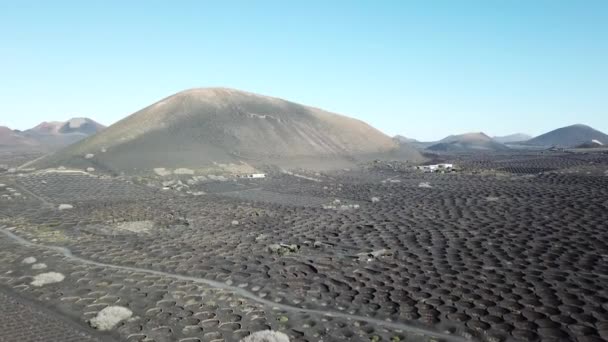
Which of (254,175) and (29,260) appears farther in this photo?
(254,175)

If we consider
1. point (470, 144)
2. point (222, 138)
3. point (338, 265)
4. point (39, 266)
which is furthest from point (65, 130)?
point (338, 265)

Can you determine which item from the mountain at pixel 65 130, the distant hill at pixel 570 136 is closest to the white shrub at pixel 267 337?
the mountain at pixel 65 130

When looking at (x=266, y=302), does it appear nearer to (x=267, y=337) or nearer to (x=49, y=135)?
(x=267, y=337)

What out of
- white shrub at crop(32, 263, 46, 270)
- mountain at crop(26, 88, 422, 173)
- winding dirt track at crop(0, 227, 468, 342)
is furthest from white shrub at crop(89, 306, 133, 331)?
mountain at crop(26, 88, 422, 173)

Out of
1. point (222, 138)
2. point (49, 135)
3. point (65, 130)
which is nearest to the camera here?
point (222, 138)

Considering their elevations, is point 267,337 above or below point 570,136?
below

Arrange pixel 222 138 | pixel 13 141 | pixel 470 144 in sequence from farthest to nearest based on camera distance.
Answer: pixel 470 144 → pixel 13 141 → pixel 222 138

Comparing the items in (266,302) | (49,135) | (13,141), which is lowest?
(266,302)
